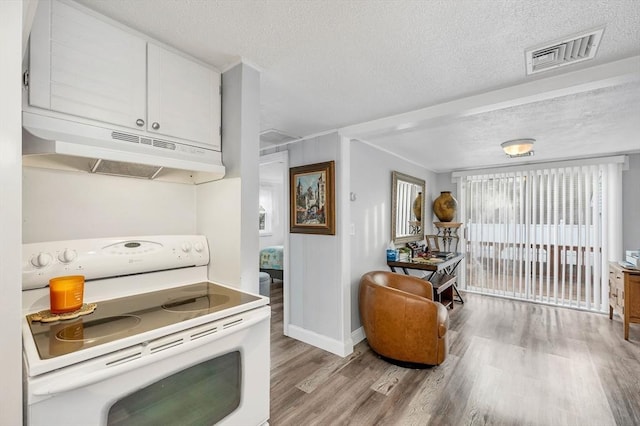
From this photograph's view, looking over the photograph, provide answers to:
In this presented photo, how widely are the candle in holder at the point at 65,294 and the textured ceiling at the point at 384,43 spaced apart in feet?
3.98

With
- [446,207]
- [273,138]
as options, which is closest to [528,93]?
[273,138]

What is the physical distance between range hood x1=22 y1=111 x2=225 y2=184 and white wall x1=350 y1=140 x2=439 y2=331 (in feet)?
6.06

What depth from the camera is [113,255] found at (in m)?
1.48

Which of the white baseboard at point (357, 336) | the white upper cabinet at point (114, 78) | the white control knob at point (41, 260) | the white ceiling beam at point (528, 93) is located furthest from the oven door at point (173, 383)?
the white ceiling beam at point (528, 93)

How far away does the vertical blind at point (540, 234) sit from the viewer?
422cm

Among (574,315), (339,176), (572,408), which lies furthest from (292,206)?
(574,315)

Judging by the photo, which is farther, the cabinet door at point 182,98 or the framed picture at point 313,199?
the framed picture at point 313,199

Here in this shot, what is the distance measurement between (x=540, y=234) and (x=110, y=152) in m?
5.67

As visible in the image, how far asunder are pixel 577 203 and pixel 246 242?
5107mm

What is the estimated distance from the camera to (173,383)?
3.67 ft

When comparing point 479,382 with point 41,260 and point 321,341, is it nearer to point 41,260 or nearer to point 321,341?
point 321,341

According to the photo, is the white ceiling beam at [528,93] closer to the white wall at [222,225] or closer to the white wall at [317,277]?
the white wall at [317,277]

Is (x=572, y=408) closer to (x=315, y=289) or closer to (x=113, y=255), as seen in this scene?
(x=315, y=289)

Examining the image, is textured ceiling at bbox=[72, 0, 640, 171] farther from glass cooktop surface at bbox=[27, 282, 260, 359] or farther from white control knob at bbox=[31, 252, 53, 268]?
glass cooktop surface at bbox=[27, 282, 260, 359]
